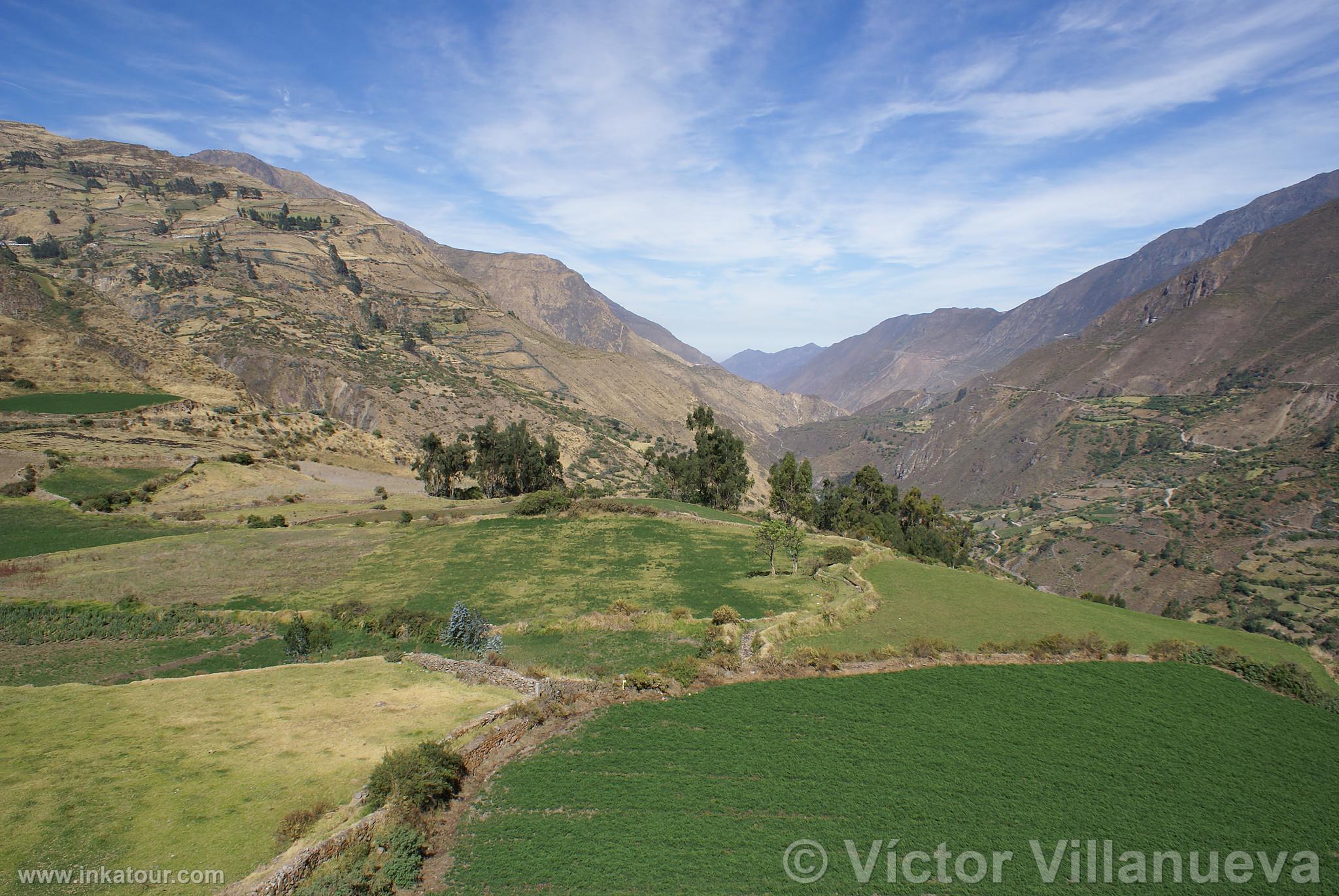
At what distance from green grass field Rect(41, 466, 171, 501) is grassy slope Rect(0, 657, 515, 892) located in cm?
3993

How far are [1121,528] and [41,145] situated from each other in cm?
32542

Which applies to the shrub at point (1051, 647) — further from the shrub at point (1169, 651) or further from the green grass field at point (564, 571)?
the green grass field at point (564, 571)

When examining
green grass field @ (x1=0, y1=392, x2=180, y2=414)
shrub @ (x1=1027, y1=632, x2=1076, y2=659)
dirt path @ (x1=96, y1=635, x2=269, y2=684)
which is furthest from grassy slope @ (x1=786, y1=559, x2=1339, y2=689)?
green grass field @ (x1=0, y1=392, x2=180, y2=414)

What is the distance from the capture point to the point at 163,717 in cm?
1817

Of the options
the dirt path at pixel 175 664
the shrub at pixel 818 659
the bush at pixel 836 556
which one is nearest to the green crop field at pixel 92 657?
the dirt path at pixel 175 664

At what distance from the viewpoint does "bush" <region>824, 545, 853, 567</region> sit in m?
41.6

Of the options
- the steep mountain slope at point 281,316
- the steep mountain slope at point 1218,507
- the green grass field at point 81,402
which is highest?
the steep mountain slope at point 281,316

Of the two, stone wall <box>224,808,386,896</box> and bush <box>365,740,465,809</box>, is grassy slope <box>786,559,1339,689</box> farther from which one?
stone wall <box>224,808,386,896</box>

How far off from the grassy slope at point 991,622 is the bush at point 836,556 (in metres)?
2.43

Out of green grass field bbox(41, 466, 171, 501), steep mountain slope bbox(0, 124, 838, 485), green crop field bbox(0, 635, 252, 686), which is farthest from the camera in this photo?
steep mountain slope bbox(0, 124, 838, 485)

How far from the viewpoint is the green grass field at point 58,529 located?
124 feet

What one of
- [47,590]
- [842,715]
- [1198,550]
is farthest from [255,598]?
[1198,550]

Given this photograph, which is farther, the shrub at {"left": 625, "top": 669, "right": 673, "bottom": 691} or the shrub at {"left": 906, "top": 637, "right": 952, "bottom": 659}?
the shrub at {"left": 906, "top": 637, "right": 952, "bottom": 659}

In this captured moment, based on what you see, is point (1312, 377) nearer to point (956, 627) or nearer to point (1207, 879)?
point (956, 627)
